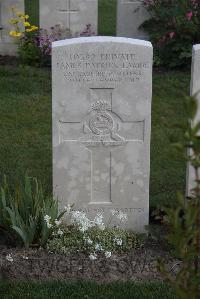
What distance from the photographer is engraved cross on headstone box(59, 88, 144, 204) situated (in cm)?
515

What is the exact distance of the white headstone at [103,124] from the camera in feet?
16.5

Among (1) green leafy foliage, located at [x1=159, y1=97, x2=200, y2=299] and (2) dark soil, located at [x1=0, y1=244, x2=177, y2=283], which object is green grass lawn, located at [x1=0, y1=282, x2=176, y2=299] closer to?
(2) dark soil, located at [x1=0, y1=244, x2=177, y2=283]

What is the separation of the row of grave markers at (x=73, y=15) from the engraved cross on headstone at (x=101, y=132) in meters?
5.29

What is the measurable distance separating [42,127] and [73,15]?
2.79m

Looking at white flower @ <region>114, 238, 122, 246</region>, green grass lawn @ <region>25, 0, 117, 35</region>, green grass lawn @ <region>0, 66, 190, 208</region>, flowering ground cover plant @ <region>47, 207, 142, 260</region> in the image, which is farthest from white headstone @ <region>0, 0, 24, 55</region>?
white flower @ <region>114, 238, 122, 246</region>

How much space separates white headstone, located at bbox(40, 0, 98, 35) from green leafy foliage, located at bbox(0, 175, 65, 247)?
552 centimetres

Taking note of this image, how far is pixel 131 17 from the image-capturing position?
10.4 metres

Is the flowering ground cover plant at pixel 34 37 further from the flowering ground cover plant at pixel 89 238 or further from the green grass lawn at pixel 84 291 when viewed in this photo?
the green grass lawn at pixel 84 291

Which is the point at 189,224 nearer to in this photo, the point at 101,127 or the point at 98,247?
the point at 98,247

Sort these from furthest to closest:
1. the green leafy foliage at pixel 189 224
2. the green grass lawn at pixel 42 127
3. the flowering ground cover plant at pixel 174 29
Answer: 1. the flowering ground cover plant at pixel 174 29
2. the green grass lawn at pixel 42 127
3. the green leafy foliage at pixel 189 224

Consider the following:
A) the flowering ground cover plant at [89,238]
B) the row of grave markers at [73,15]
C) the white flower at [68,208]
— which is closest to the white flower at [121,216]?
the flowering ground cover plant at [89,238]

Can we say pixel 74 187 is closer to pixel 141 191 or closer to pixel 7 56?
pixel 141 191

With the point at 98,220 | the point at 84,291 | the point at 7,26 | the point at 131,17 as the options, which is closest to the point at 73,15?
the point at 131,17

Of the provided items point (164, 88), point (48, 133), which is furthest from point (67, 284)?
point (164, 88)
